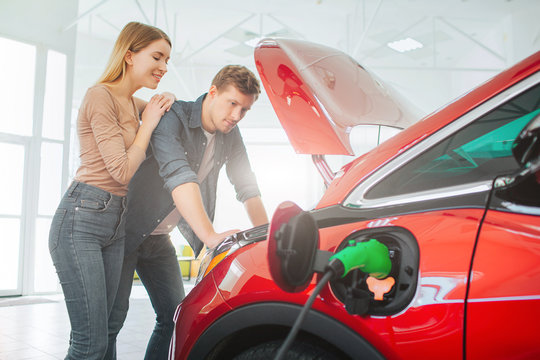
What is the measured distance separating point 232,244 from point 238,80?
25.9 inches

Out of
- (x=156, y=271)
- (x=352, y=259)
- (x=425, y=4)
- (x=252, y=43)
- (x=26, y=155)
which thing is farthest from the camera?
(x=252, y=43)

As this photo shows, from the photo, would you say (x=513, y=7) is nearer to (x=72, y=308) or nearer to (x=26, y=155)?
(x=26, y=155)

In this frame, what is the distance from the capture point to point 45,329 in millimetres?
4801

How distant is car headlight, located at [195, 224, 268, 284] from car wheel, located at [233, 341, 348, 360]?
246 millimetres

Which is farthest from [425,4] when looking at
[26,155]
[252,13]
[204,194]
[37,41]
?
[204,194]

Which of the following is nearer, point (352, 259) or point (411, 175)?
point (352, 259)

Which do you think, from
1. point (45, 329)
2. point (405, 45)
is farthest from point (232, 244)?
point (405, 45)

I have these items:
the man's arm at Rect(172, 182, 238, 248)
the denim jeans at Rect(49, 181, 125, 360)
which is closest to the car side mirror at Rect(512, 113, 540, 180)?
the man's arm at Rect(172, 182, 238, 248)

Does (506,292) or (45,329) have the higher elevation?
(506,292)

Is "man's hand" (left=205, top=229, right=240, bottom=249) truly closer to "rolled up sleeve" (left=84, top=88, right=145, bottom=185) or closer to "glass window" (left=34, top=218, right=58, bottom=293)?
"rolled up sleeve" (left=84, top=88, right=145, bottom=185)

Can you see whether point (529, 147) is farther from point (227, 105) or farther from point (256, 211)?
point (256, 211)

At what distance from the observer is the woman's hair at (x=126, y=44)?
1716 millimetres

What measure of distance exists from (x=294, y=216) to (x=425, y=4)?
31.2 feet

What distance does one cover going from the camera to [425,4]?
9.26 meters
